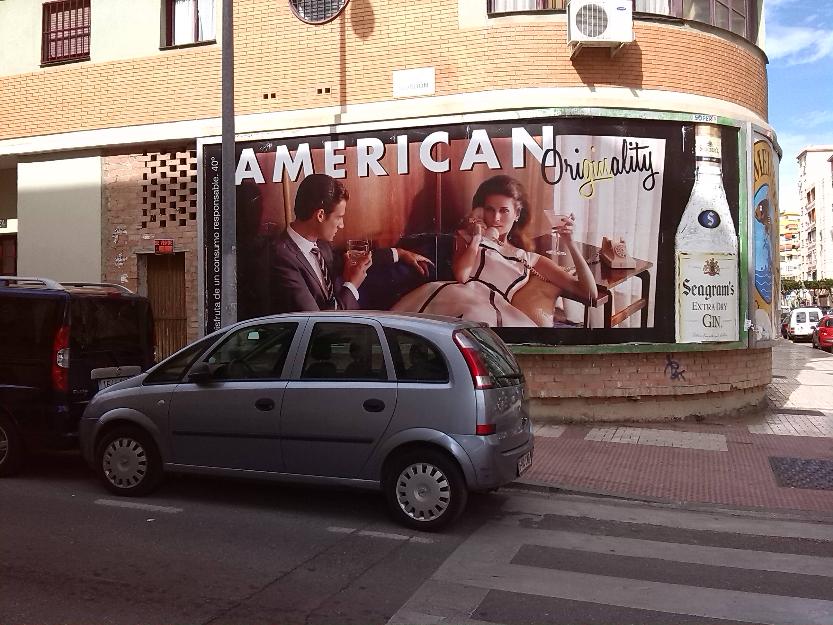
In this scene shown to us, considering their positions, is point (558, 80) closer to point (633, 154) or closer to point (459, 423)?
point (633, 154)

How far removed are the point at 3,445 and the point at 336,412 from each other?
12.0 ft

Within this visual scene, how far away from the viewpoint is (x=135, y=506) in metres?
6.33

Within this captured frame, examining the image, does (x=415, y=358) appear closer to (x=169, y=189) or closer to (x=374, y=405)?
(x=374, y=405)

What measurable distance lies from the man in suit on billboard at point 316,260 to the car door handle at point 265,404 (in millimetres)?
5130

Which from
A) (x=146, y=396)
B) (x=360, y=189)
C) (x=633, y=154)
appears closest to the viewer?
(x=146, y=396)

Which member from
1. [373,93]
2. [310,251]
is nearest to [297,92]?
[373,93]

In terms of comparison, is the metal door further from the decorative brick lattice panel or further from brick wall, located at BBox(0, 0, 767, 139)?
brick wall, located at BBox(0, 0, 767, 139)

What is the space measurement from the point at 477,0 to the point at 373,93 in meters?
2.00

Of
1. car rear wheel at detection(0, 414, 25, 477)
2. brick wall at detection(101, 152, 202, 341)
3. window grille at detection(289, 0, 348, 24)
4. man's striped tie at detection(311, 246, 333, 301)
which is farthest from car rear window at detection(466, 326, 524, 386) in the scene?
brick wall at detection(101, 152, 202, 341)

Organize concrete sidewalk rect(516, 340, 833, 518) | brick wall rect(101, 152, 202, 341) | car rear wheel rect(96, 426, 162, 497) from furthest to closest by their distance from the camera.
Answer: brick wall rect(101, 152, 202, 341) < concrete sidewalk rect(516, 340, 833, 518) < car rear wheel rect(96, 426, 162, 497)

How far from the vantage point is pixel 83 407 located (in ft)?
24.0

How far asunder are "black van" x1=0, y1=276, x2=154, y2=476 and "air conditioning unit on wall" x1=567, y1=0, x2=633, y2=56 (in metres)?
7.09

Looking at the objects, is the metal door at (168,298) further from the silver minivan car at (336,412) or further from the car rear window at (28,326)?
the silver minivan car at (336,412)

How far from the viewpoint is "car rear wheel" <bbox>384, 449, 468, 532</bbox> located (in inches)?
224
